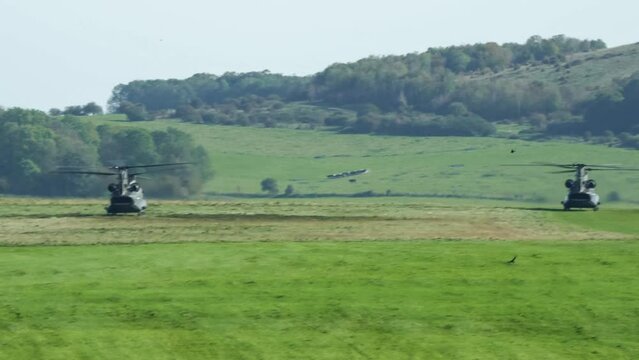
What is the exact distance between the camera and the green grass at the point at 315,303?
4416 cm

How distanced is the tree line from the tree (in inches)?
322

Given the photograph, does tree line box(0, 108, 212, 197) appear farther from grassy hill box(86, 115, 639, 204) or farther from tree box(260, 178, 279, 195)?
tree box(260, 178, 279, 195)

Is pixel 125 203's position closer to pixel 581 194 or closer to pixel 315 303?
pixel 581 194

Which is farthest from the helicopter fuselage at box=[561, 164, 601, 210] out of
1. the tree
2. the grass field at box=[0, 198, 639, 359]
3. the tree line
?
the tree

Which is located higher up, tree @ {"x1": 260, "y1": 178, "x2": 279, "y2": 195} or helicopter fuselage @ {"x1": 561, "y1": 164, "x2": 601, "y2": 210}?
helicopter fuselage @ {"x1": 561, "y1": 164, "x2": 601, "y2": 210}

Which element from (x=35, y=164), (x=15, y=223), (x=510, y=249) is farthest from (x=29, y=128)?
(x=510, y=249)

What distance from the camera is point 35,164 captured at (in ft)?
547

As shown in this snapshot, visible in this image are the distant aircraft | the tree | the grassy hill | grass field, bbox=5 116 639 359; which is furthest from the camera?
the distant aircraft

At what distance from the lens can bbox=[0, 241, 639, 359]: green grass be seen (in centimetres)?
4416

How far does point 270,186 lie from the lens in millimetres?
176875

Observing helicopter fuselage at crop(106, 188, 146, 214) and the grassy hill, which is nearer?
helicopter fuselage at crop(106, 188, 146, 214)

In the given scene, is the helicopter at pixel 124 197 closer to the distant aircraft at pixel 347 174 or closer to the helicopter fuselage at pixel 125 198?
the helicopter fuselage at pixel 125 198

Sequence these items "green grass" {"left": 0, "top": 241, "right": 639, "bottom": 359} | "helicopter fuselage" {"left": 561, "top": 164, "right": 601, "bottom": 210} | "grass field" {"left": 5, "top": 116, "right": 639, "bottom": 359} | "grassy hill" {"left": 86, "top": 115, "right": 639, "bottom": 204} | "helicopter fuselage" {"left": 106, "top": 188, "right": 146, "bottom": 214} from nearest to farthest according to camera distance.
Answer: "green grass" {"left": 0, "top": 241, "right": 639, "bottom": 359} → "grass field" {"left": 5, "top": 116, "right": 639, "bottom": 359} → "helicopter fuselage" {"left": 106, "top": 188, "right": 146, "bottom": 214} → "helicopter fuselage" {"left": 561, "top": 164, "right": 601, "bottom": 210} → "grassy hill" {"left": 86, "top": 115, "right": 639, "bottom": 204}

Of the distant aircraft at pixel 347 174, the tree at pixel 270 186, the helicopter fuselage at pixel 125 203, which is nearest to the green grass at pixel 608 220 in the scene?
the helicopter fuselage at pixel 125 203
